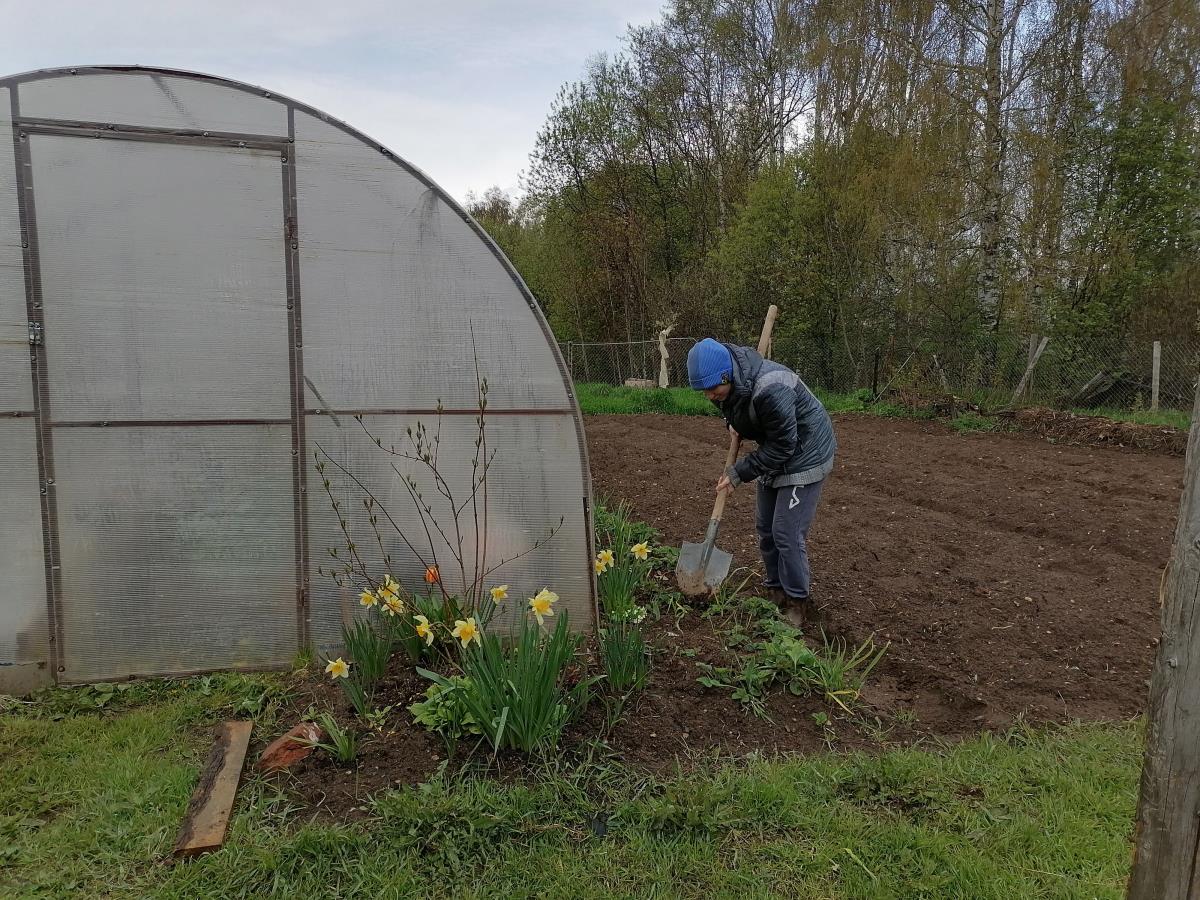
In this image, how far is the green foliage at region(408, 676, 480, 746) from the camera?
9.59 ft

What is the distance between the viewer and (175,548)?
12.0 ft

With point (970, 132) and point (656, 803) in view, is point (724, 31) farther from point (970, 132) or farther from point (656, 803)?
point (656, 803)

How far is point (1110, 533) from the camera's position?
604 centimetres

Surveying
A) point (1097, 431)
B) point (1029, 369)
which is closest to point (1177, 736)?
point (1097, 431)

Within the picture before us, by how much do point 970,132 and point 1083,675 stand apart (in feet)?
43.2

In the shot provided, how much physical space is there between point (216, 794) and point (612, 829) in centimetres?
141

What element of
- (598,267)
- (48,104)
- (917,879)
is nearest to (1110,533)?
(917,879)

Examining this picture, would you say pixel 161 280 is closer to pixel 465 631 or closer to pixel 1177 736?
pixel 465 631

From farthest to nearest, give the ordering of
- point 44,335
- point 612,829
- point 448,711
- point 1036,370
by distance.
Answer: point 1036,370, point 44,335, point 448,711, point 612,829

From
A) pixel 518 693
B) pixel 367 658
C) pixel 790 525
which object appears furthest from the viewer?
pixel 790 525

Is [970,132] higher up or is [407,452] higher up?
[970,132]

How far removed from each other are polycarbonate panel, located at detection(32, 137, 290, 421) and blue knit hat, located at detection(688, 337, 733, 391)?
204 cm

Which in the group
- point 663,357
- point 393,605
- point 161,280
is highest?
point 161,280

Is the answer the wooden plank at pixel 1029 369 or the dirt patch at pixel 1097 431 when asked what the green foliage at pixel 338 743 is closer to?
the dirt patch at pixel 1097 431
